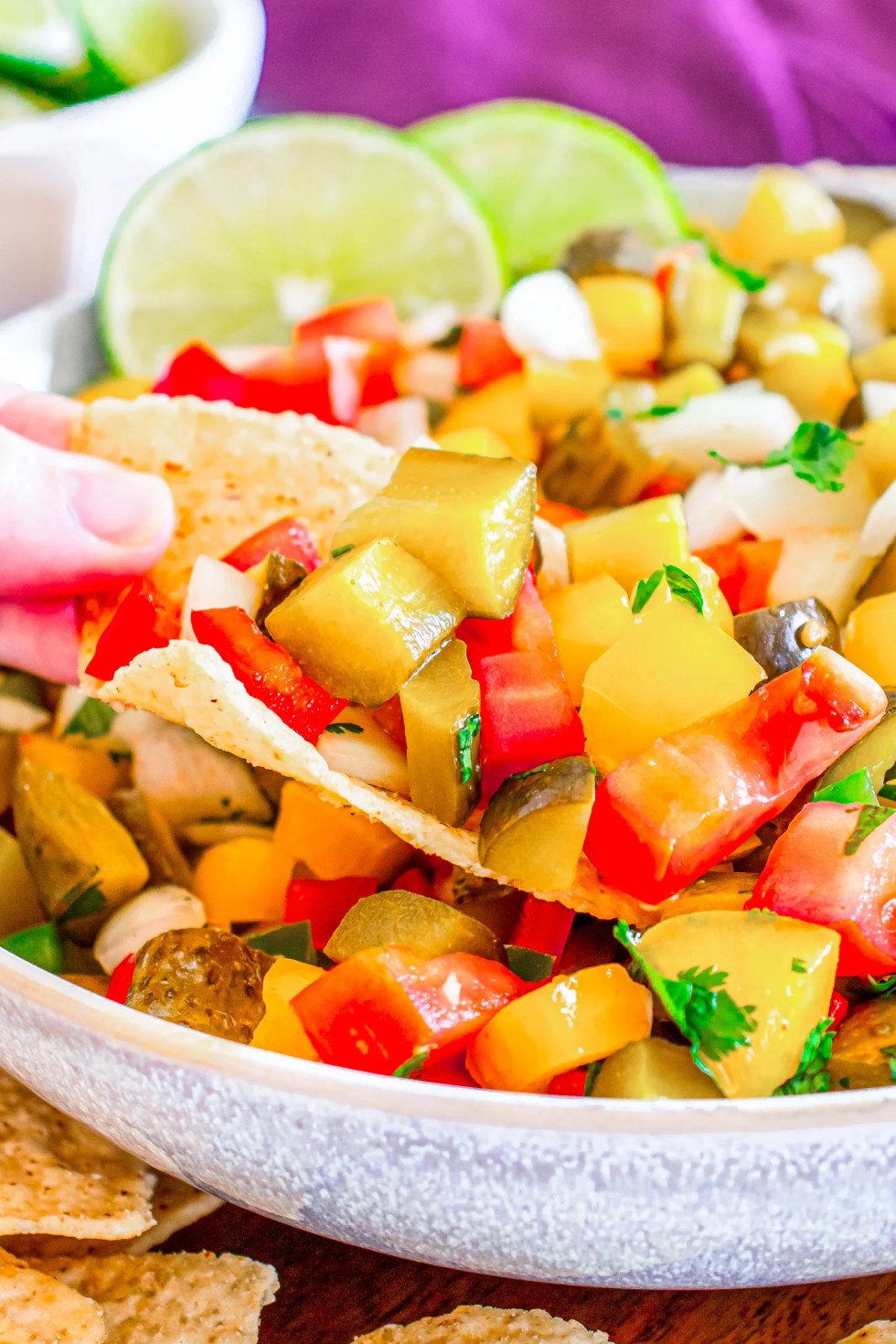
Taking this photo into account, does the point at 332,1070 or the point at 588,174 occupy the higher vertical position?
the point at 588,174

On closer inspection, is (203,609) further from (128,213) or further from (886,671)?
(128,213)

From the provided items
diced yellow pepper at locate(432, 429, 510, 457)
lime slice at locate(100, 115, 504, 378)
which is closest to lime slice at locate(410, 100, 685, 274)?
lime slice at locate(100, 115, 504, 378)

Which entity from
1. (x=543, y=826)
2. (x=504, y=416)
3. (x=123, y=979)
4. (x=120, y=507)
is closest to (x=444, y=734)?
(x=543, y=826)

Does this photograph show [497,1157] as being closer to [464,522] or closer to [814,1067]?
[814,1067]

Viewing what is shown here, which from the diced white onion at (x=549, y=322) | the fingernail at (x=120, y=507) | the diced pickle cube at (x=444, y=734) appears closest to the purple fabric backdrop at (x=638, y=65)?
the diced white onion at (x=549, y=322)

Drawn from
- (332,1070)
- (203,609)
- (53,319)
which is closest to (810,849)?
(332,1070)

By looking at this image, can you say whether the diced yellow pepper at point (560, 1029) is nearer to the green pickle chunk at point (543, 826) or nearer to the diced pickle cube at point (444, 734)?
the green pickle chunk at point (543, 826)

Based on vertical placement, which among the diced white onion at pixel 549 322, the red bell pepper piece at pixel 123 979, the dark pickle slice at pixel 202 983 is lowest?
the red bell pepper piece at pixel 123 979
